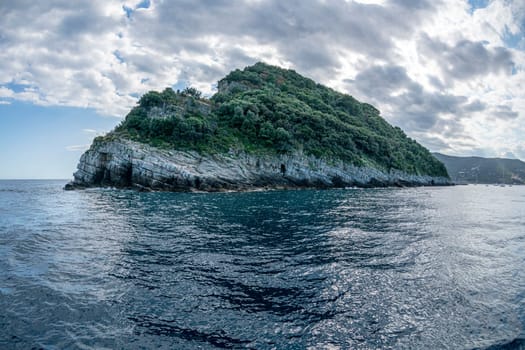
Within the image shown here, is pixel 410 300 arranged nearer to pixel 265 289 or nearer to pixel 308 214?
pixel 265 289

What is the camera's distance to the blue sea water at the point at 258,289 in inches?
244

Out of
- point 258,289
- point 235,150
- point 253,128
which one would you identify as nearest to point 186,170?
point 235,150

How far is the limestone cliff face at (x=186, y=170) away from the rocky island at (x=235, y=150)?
0.19 meters

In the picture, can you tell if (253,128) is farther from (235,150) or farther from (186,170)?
(186,170)

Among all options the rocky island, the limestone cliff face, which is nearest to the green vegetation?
the rocky island

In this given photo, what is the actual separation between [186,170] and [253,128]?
27.5 metres

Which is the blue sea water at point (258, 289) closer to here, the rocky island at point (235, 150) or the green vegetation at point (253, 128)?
the rocky island at point (235, 150)

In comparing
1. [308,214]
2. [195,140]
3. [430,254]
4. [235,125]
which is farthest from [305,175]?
[430,254]

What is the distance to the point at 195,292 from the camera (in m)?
8.51

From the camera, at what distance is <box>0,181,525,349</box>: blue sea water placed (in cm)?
620

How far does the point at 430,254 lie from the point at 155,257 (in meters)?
13.3

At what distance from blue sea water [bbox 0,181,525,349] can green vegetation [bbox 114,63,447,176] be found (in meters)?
44.5

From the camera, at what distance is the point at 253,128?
71750mm

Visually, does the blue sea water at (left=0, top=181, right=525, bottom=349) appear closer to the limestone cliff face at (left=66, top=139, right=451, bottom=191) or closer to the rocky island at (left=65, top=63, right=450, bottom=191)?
the limestone cliff face at (left=66, top=139, right=451, bottom=191)
